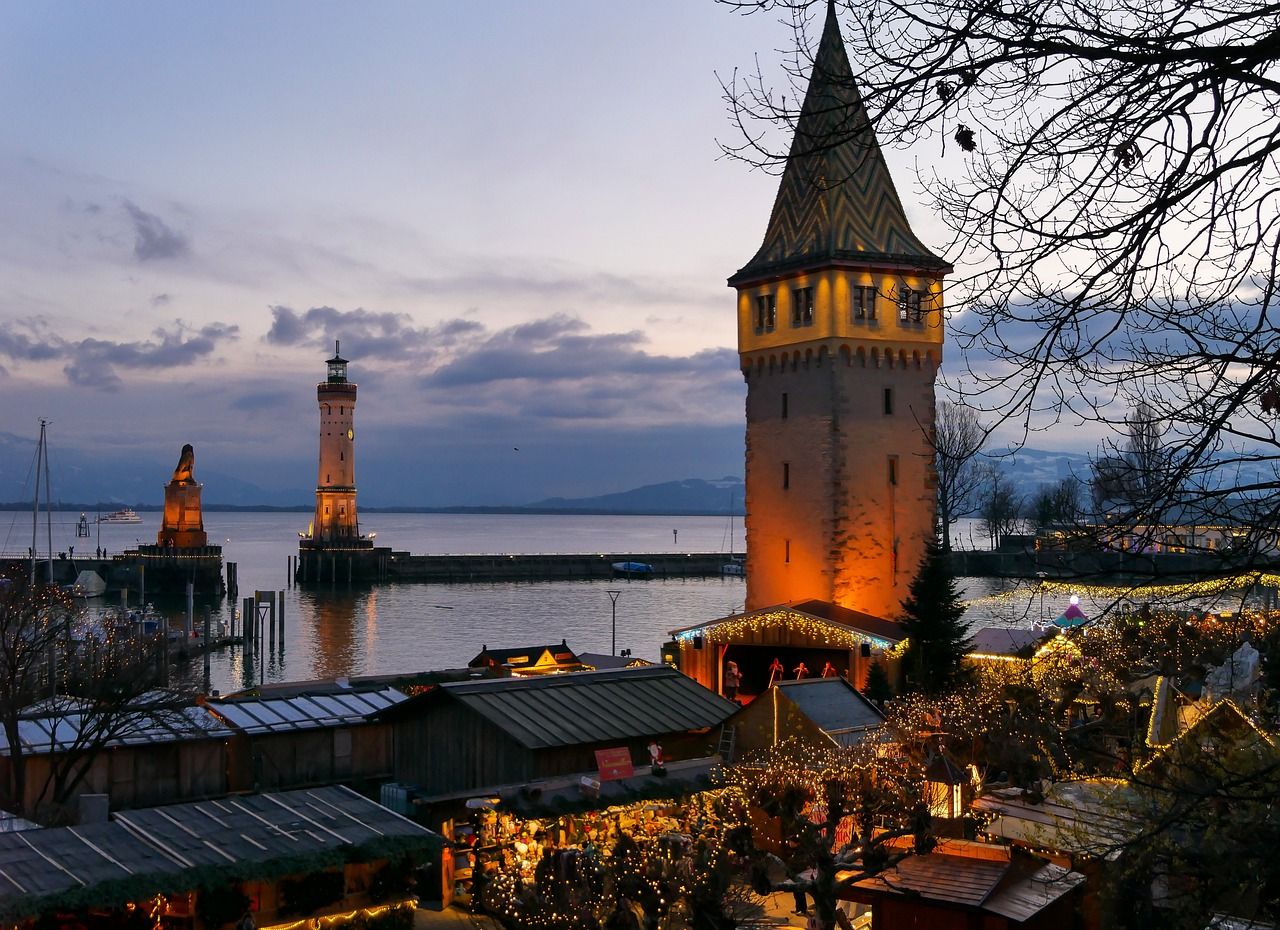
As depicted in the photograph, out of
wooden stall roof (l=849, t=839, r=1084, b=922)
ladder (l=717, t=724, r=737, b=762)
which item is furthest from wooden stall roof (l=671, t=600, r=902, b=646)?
wooden stall roof (l=849, t=839, r=1084, b=922)

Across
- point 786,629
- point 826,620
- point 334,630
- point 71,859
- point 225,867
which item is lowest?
point 334,630

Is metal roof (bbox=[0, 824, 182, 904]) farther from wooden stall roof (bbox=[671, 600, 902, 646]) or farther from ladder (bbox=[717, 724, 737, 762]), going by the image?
wooden stall roof (bbox=[671, 600, 902, 646])

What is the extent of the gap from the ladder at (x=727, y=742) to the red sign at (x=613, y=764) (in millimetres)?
3278

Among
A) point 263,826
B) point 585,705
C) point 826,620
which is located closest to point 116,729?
point 263,826

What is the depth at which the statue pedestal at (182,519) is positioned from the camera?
110 meters

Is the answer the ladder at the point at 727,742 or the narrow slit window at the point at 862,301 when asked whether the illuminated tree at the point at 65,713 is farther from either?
the narrow slit window at the point at 862,301

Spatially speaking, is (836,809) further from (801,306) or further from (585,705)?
(801,306)

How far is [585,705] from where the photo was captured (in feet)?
74.5

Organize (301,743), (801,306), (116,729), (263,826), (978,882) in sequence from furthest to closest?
(801,306), (301,743), (116,729), (263,826), (978,882)

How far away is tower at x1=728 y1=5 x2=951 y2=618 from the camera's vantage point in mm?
37188

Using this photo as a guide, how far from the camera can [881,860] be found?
1248 cm

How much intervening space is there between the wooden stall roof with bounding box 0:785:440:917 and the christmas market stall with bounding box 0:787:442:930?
0.04ft

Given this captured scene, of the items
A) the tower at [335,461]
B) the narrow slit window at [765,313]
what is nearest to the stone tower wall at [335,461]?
the tower at [335,461]

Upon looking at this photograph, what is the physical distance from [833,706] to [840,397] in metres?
15.8
